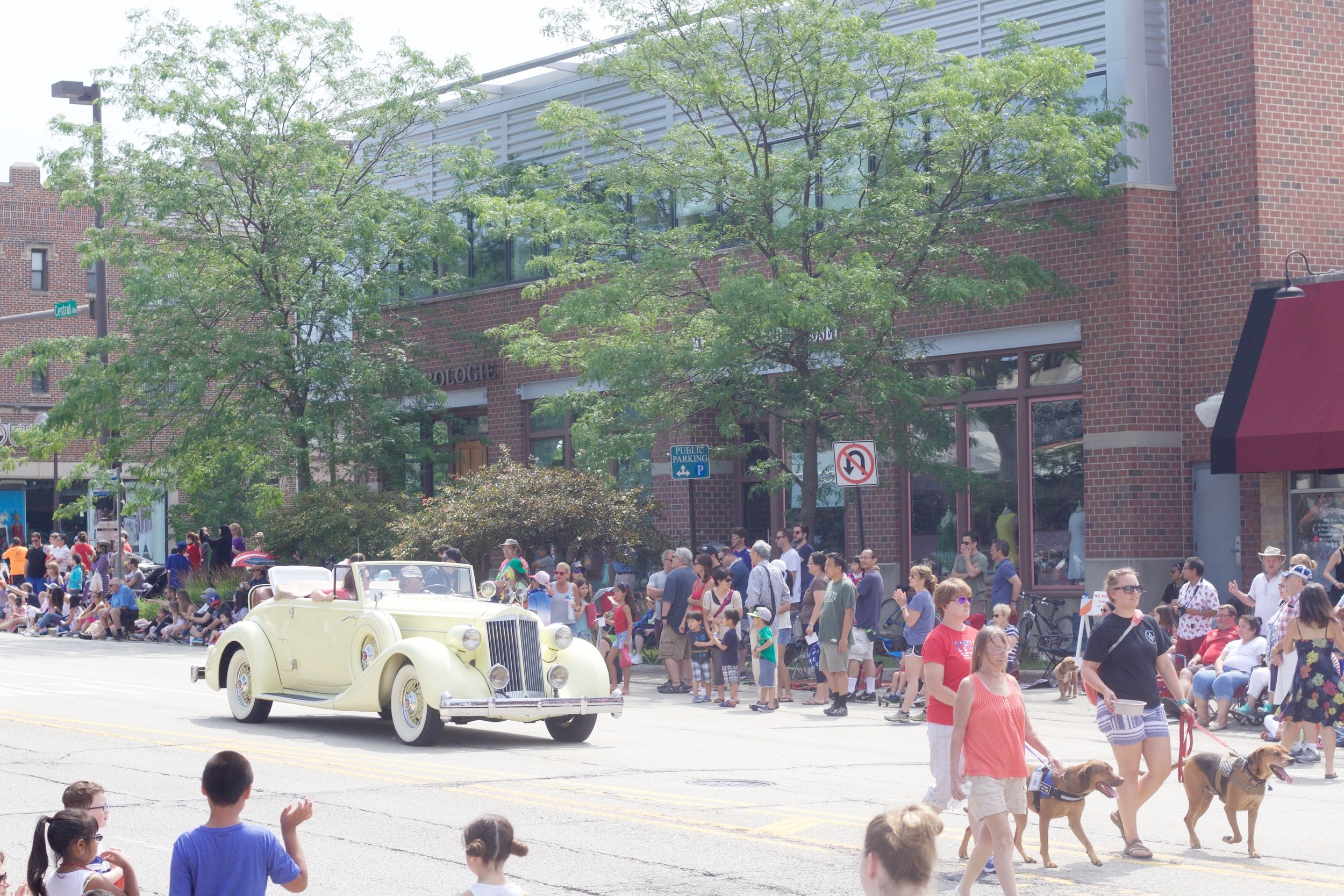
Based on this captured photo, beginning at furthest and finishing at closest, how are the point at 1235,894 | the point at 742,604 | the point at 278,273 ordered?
the point at 278,273, the point at 742,604, the point at 1235,894

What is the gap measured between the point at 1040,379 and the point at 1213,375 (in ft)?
8.31

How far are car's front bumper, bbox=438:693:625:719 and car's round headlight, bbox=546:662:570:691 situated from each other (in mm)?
121

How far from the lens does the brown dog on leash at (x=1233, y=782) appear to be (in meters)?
9.23

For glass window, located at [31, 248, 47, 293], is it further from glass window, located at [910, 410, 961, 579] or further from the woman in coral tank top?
the woman in coral tank top

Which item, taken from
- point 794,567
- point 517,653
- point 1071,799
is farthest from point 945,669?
point 794,567

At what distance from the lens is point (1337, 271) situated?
19984 mm

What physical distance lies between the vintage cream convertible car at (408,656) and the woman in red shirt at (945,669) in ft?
17.4

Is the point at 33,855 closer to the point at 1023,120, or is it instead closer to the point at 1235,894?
the point at 1235,894

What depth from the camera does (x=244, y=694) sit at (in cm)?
1582

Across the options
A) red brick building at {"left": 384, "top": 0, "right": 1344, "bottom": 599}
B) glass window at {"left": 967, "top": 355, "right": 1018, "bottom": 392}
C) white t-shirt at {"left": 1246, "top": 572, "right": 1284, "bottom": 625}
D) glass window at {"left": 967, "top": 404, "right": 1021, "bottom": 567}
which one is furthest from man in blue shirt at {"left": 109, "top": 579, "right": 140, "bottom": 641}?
white t-shirt at {"left": 1246, "top": 572, "right": 1284, "bottom": 625}

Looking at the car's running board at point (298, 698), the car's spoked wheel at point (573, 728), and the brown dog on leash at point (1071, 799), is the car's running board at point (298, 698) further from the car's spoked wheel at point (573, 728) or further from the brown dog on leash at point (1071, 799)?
the brown dog on leash at point (1071, 799)

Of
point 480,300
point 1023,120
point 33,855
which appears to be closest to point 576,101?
point 480,300

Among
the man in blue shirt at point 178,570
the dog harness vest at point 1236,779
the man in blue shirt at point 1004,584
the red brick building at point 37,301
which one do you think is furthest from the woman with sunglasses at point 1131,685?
the red brick building at point 37,301

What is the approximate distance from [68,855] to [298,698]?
10.3 meters
